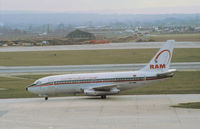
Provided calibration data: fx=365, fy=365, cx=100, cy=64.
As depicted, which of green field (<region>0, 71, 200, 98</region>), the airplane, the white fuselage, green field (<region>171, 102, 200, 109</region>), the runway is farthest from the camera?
green field (<region>0, 71, 200, 98</region>)

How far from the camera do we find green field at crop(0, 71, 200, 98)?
47.8 m

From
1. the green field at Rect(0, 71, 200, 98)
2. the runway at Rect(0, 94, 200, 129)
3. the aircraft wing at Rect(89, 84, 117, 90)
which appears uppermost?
the aircraft wing at Rect(89, 84, 117, 90)

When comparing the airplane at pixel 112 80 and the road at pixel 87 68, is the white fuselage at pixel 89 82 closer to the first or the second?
the airplane at pixel 112 80

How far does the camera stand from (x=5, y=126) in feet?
104

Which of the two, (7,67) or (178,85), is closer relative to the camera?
(178,85)

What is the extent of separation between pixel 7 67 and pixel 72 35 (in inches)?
4465

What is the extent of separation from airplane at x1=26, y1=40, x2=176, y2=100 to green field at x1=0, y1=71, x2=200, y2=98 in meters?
1.99

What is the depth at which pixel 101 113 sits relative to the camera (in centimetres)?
3512

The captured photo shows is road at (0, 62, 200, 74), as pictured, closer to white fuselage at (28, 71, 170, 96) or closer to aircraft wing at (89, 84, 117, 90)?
white fuselage at (28, 71, 170, 96)

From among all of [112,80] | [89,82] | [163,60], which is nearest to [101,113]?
[112,80]

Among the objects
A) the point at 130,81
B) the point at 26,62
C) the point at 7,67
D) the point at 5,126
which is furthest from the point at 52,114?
the point at 26,62

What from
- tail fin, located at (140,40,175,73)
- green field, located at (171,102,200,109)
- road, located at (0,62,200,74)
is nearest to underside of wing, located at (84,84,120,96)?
tail fin, located at (140,40,175,73)

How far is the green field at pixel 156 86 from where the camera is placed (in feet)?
157

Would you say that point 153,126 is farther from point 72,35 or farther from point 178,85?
point 72,35
